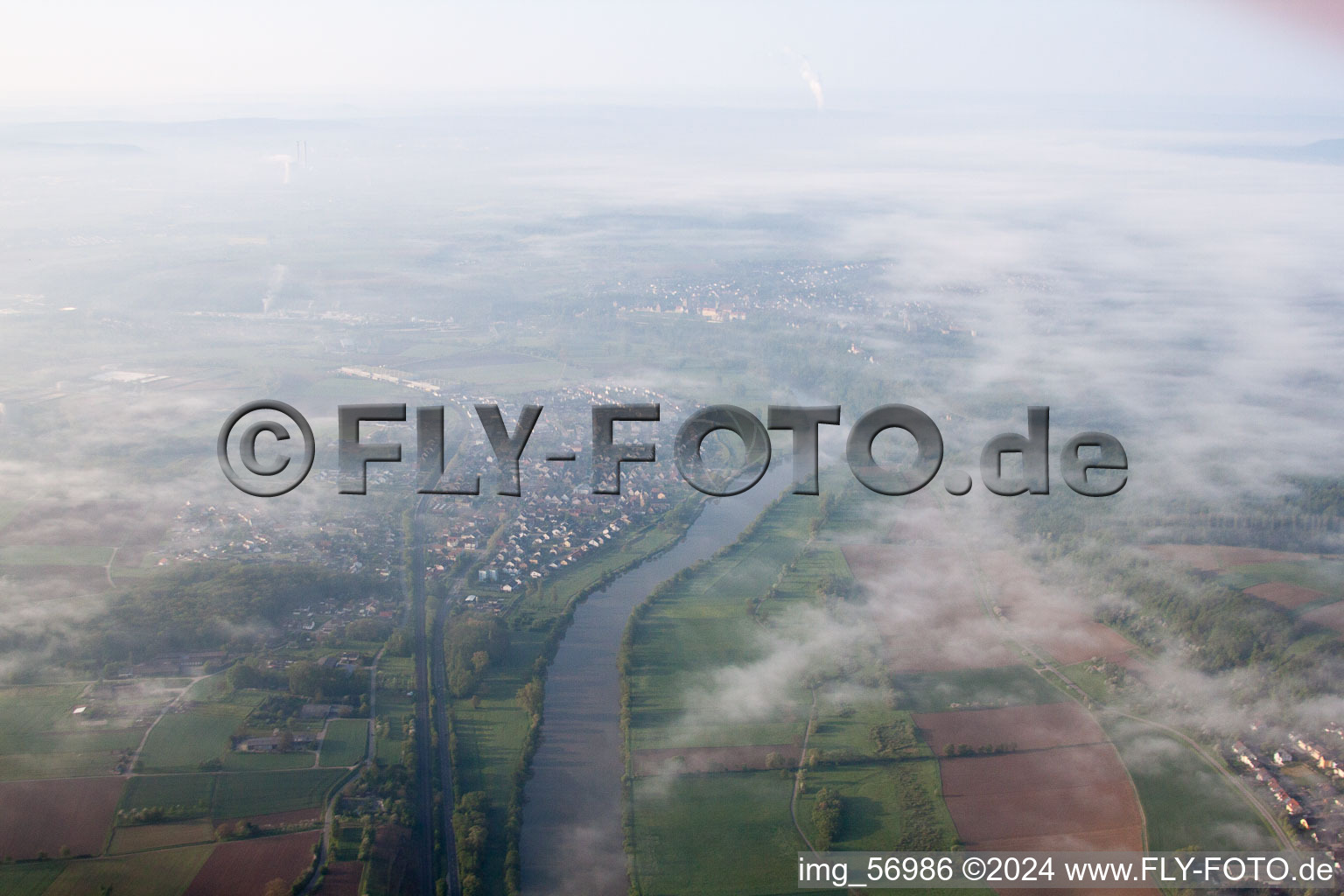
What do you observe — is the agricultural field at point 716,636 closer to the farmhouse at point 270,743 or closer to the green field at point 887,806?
the green field at point 887,806

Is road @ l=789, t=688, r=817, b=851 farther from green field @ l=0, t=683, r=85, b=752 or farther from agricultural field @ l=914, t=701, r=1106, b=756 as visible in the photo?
green field @ l=0, t=683, r=85, b=752

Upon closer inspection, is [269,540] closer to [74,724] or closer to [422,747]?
[74,724]

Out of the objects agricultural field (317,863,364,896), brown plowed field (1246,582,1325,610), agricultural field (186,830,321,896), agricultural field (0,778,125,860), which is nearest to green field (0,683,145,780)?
agricultural field (0,778,125,860)

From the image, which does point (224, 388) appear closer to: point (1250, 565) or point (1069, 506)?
point (1069, 506)

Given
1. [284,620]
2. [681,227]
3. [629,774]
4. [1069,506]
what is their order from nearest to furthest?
[629,774] < [284,620] < [1069,506] < [681,227]

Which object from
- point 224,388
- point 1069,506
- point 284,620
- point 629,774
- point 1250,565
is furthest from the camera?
point 224,388

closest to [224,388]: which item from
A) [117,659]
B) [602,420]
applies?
[117,659]

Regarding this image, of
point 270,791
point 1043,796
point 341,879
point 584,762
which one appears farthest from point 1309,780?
point 270,791
